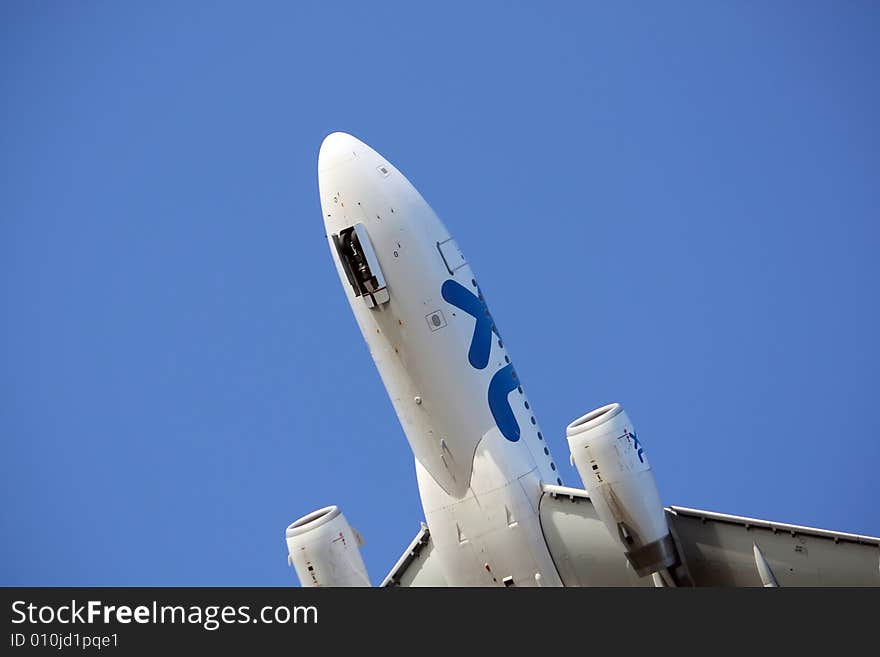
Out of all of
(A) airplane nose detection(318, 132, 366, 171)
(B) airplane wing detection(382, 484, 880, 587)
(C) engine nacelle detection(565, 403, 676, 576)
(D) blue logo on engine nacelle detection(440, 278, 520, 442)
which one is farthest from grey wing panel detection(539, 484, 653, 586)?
(A) airplane nose detection(318, 132, 366, 171)

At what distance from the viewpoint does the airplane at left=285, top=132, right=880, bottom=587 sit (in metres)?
33.1

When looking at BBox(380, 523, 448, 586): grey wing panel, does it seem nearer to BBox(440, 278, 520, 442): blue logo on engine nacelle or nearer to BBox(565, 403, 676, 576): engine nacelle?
BBox(440, 278, 520, 442): blue logo on engine nacelle

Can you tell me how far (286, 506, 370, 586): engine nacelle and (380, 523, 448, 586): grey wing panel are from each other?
9.86 ft

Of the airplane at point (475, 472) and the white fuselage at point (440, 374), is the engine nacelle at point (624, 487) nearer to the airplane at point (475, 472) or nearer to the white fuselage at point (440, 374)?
the airplane at point (475, 472)

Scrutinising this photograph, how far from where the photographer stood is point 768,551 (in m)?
33.5

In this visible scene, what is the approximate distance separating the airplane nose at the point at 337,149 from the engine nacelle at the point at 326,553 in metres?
7.56

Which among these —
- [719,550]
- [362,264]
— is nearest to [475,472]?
[362,264]

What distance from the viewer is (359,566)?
34219 mm

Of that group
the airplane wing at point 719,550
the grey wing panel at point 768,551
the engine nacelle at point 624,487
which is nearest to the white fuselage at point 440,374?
the airplane wing at point 719,550

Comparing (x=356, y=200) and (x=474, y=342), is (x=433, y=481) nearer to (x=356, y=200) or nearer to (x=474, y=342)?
(x=474, y=342)

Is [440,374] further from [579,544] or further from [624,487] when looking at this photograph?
[579,544]

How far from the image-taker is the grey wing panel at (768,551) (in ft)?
107

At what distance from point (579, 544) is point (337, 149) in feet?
32.8
